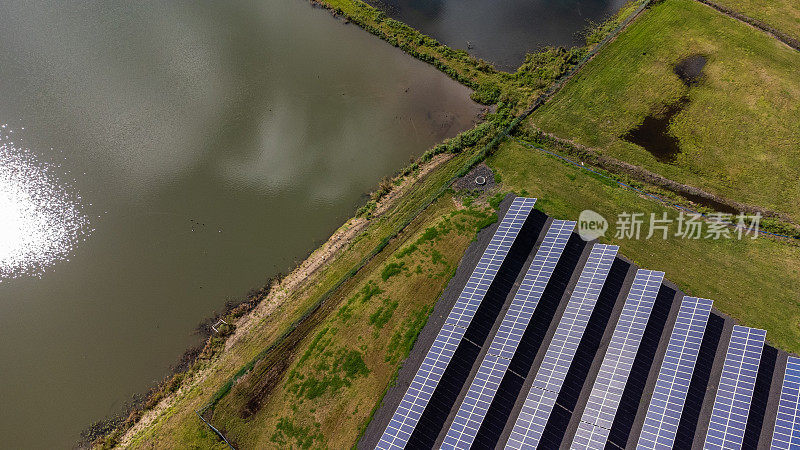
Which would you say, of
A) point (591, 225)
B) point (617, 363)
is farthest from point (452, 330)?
point (591, 225)

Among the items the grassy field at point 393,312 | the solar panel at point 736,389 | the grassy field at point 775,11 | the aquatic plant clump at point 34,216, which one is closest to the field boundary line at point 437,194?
the grassy field at point 393,312

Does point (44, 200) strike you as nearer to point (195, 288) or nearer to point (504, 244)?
point (195, 288)

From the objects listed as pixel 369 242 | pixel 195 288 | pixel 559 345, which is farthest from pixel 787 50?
pixel 195 288

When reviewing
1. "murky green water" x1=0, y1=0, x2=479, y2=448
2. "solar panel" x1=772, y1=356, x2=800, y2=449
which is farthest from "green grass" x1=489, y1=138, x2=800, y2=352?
"murky green water" x1=0, y1=0, x2=479, y2=448

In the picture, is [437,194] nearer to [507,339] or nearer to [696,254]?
[507,339]

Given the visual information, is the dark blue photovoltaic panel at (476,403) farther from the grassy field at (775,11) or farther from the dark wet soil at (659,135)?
the grassy field at (775,11)
